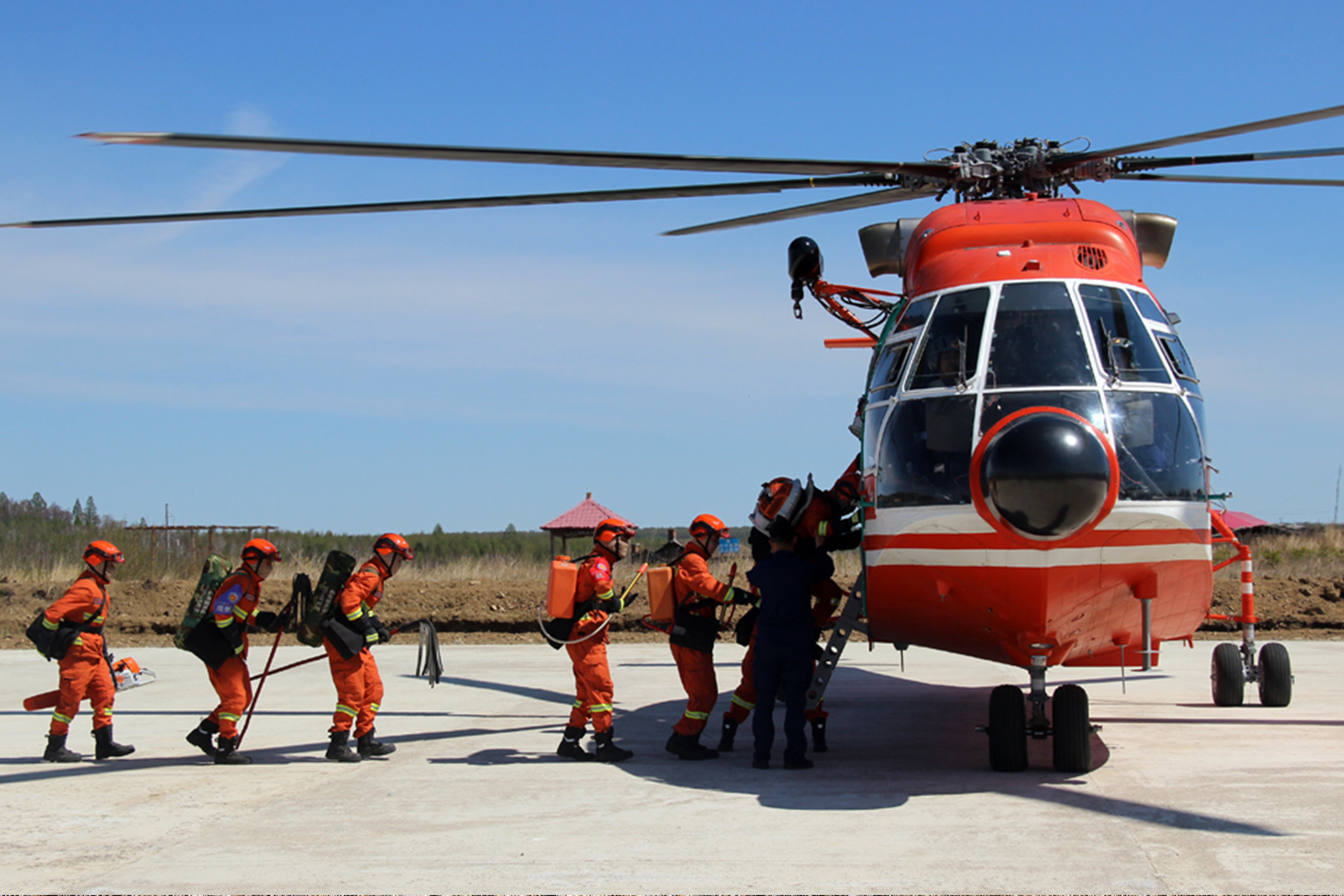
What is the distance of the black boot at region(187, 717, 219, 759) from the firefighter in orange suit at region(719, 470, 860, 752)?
3.84m

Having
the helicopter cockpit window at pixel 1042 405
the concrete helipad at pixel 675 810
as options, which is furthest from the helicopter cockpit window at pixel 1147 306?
the concrete helipad at pixel 675 810

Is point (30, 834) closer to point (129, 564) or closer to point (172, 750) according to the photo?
point (172, 750)

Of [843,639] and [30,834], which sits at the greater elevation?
[843,639]

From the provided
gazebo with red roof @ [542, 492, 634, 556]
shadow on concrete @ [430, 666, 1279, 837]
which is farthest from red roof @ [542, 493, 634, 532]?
shadow on concrete @ [430, 666, 1279, 837]

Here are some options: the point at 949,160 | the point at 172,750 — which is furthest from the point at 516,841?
the point at 949,160

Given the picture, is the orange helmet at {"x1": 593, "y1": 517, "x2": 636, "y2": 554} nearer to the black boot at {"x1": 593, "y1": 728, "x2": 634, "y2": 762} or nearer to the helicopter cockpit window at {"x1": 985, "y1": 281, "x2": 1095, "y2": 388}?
the black boot at {"x1": 593, "y1": 728, "x2": 634, "y2": 762}

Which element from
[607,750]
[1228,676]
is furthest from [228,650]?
[1228,676]

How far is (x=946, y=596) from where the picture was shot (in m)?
6.55

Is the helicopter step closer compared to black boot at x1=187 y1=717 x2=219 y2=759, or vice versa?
the helicopter step

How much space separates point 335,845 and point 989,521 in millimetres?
3821

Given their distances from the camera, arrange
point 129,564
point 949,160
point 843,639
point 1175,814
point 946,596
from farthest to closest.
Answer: point 129,564 < point 949,160 < point 843,639 < point 946,596 < point 1175,814

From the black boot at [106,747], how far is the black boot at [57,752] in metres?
0.17

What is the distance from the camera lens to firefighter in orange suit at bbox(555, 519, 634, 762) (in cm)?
836

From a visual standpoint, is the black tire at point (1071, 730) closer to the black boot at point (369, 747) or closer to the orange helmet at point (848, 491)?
the orange helmet at point (848, 491)
